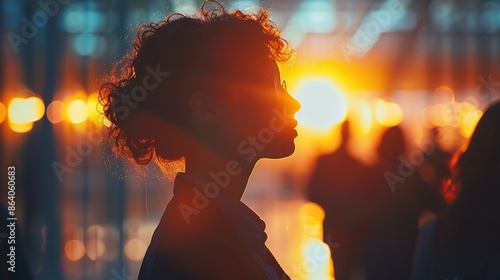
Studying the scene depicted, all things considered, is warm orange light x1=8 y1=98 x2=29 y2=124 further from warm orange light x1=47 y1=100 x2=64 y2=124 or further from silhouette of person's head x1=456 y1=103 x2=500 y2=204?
silhouette of person's head x1=456 y1=103 x2=500 y2=204

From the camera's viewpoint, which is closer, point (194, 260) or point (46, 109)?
point (194, 260)

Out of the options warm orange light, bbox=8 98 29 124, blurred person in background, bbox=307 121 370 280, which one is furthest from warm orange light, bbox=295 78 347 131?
warm orange light, bbox=8 98 29 124

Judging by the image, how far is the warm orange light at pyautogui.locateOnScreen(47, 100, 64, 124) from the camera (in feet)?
18.2

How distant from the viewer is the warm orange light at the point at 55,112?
5.54 m

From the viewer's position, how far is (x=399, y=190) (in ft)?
15.6

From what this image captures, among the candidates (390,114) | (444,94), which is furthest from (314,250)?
(444,94)

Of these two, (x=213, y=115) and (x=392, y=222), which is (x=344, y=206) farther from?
(x=213, y=115)

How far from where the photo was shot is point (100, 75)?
442 cm

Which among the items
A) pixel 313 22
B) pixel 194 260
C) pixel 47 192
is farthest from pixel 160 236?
pixel 313 22

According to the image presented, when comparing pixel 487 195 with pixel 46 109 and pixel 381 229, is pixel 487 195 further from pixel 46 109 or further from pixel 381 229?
pixel 46 109

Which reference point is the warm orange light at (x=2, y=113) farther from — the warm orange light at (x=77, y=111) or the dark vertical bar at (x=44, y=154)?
the warm orange light at (x=77, y=111)

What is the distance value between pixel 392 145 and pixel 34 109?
252cm

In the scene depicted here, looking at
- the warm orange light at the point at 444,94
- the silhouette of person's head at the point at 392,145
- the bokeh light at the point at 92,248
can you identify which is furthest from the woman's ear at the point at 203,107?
the warm orange light at the point at 444,94

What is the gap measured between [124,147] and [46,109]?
13.2 ft
